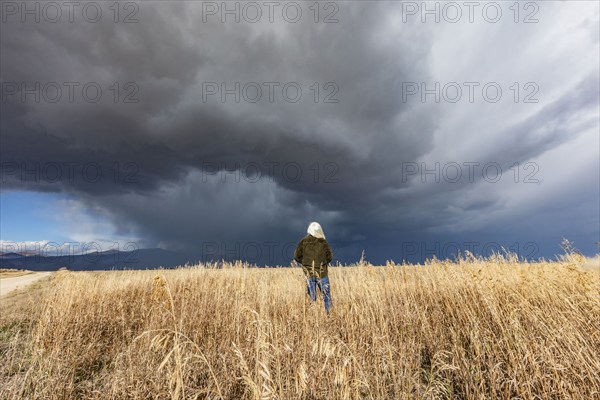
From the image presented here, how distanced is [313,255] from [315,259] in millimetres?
112

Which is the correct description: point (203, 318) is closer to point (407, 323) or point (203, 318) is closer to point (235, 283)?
point (235, 283)

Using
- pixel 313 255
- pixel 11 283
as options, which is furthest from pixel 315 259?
pixel 11 283

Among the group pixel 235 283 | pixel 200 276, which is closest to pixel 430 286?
pixel 235 283

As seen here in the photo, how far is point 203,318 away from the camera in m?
5.78

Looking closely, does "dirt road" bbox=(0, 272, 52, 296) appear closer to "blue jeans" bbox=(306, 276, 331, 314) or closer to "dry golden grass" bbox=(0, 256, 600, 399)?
"dry golden grass" bbox=(0, 256, 600, 399)

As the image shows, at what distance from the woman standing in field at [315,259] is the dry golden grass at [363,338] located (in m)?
0.47

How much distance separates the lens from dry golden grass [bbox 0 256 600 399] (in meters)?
3.24

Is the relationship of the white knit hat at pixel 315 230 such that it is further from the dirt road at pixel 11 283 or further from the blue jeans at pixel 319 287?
the dirt road at pixel 11 283

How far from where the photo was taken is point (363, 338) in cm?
480

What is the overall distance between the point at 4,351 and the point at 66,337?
156 centimetres

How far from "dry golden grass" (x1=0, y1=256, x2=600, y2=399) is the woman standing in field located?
47 cm

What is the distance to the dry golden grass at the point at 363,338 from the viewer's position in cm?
324

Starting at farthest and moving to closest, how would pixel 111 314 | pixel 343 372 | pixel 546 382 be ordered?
pixel 111 314 → pixel 546 382 → pixel 343 372

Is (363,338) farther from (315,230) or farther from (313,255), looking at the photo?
(315,230)
